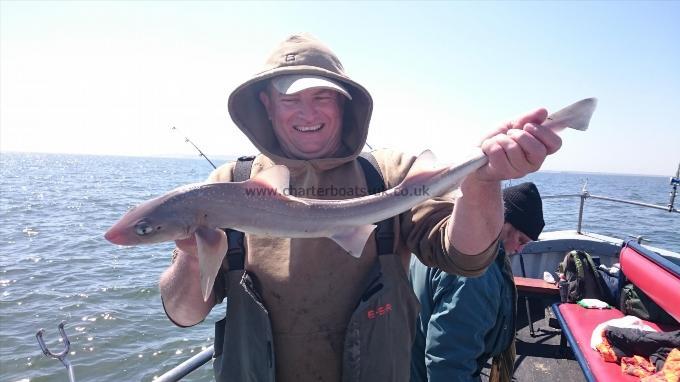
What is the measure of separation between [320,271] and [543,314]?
281 inches

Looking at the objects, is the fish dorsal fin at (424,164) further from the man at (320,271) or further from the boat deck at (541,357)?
the boat deck at (541,357)

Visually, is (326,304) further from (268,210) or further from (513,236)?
(513,236)

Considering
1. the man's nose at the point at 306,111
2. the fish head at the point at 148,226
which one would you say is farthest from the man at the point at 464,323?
the fish head at the point at 148,226

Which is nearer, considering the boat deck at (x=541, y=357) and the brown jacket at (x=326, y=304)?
the brown jacket at (x=326, y=304)

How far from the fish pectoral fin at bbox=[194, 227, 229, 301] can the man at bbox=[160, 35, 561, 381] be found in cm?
23

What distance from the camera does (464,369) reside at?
383 cm

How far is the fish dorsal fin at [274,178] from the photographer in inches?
104

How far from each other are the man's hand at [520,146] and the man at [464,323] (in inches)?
64.5

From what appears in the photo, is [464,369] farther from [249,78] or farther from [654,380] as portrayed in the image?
[249,78]

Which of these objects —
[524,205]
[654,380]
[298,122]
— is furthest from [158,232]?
[654,380]

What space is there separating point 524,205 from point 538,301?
14.0ft

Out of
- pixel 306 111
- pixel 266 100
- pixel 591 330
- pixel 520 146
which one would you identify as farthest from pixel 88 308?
pixel 520 146

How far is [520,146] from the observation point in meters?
2.35

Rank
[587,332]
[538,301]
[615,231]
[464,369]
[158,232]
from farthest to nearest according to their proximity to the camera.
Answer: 1. [615,231]
2. [538,301]
3. [587,332]
4. [464,369]
5. [158,232]
